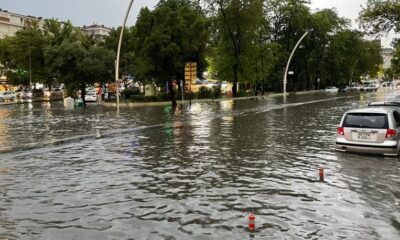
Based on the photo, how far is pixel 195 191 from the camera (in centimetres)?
991

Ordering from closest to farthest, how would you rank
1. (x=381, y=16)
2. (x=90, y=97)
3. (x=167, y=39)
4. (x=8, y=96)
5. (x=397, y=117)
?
(x=397, y=117) < (x=381, y=16) < (x=167, y=39) < (x=90, y=97) < (x=8, y=96)

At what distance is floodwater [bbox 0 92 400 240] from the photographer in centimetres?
743

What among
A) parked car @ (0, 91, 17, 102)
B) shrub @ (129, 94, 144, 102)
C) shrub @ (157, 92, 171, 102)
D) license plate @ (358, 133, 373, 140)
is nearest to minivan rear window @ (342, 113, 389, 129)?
license plate @ (358, 133, 373, 140)

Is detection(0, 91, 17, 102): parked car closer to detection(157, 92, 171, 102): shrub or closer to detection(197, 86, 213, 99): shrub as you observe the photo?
detection(157, 92, 171, 102): shrub

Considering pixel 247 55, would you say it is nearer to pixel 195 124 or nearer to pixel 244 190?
pixel 195 124

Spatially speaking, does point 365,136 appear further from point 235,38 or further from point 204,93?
point 235,38

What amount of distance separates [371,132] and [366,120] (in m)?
0.49

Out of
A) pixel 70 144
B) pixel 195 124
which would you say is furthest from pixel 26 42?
pixel 70 144

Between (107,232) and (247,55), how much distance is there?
5974 centimetres

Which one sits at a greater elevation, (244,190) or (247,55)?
(247,55)

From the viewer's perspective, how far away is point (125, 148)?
1691 cm

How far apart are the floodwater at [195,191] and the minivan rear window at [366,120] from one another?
3.25ft

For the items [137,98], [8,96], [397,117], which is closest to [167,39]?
[137,98]

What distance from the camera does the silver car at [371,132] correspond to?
13.8 meters
